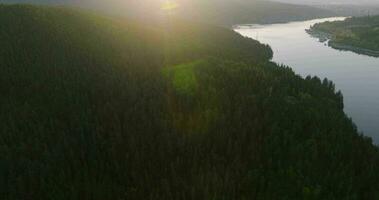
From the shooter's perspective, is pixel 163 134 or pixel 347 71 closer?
pixel 163 134

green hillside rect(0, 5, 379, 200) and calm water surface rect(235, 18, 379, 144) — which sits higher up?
green hillside rect(0, 5, 379, 200)

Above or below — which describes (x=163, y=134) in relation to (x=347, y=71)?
above

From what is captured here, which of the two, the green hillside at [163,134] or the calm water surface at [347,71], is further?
the calm water surface at [347,71]

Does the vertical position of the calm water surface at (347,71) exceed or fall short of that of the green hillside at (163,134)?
it falls short

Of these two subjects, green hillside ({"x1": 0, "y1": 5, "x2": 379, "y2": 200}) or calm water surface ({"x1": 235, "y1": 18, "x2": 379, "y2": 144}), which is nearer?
green hillside ({"x1": 0, "y1": 5, "x2": 379, "y2": 200})

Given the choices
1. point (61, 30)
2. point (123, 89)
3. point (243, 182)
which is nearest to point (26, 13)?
point (61, 30)
